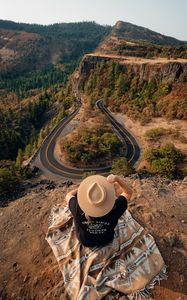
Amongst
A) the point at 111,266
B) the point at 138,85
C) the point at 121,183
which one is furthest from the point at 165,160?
the point at 138,85

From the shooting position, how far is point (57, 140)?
137 ft

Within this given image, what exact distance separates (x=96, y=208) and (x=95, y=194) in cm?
35

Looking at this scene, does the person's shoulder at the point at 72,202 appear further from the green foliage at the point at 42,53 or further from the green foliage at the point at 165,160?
the green foliage at the point at 42,53

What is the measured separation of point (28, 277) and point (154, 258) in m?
4.05

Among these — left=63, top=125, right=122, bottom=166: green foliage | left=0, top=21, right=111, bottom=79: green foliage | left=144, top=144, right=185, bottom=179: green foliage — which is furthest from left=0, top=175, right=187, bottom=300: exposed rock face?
left=0, top=21, right=111, bottom=79: green foliage

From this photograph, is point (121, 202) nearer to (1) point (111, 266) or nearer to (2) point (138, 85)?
(1) point (111, 266)

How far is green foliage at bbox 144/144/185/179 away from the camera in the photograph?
2691 centimetres

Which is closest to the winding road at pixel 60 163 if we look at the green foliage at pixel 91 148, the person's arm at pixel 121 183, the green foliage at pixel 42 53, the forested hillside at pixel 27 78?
the green foliage at pixel 91 148

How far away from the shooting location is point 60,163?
34.7 m

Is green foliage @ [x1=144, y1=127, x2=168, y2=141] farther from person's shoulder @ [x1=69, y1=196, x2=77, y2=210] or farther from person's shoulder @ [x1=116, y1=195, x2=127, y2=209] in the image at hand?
person's shoulder @ [x1=69, y1=196, x2=77, y2=210]

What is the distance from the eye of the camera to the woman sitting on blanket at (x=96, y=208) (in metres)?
6.04

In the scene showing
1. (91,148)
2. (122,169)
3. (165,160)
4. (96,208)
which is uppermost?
(96,208)

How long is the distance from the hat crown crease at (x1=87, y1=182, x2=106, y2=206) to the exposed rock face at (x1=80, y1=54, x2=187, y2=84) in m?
46.6

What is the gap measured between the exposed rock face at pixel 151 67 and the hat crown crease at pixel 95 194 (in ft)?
153
